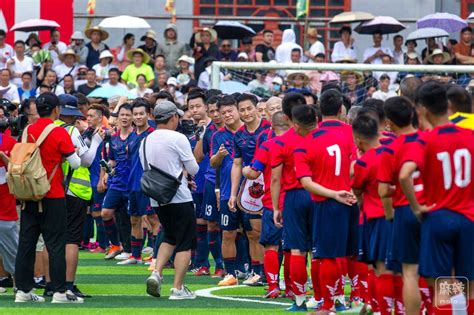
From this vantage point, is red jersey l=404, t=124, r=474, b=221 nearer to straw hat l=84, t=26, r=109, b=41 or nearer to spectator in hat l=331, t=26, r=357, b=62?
spectator in hat l=331, t=26, r=357, b=62

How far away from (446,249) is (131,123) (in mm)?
8469

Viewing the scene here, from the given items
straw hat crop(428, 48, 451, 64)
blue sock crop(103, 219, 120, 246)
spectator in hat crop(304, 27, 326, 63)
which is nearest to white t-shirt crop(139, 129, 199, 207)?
blue sock crop(103, 219, 120, 246)

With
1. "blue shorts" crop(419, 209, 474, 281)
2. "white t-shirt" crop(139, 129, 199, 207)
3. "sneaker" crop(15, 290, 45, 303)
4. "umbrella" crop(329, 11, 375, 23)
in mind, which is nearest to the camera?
"blue shorts" crop(419, 209, 474, 281)

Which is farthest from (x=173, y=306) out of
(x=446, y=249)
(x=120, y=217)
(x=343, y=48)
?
(x=343, y=48)

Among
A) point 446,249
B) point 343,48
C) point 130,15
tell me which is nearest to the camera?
point 446,249

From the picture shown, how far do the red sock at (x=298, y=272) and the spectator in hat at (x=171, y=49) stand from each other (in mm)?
15866

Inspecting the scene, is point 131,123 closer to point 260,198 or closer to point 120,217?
point 120,217

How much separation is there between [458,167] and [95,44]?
19.6 metres

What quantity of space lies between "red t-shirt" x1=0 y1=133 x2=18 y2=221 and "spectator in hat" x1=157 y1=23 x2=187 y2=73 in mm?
14248

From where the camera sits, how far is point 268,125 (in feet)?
49.4

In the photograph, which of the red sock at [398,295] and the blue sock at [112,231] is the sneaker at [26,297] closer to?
the red sock at [398,295]

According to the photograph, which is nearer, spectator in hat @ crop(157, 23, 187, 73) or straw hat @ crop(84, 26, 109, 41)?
spectator in hat @ crop(157, 23, 187, 73)

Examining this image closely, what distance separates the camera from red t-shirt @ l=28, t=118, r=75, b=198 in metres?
13.3

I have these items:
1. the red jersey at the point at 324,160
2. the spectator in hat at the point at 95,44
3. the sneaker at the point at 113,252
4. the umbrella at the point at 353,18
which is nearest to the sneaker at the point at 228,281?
the red jersey at the point at 324,160
